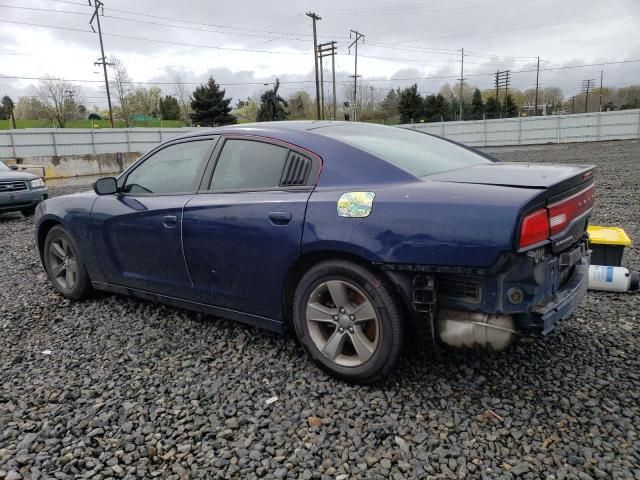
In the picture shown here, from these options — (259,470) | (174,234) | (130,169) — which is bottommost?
(259,470)

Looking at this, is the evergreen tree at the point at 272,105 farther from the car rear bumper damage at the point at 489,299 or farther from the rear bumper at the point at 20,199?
the car rear bumper damage at the point at 489,299

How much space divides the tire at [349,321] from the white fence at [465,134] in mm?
24689

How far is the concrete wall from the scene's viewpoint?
2083 centimetres

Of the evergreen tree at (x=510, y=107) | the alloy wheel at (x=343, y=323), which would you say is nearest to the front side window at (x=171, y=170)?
the alloy wheel at (x=343, y=323)

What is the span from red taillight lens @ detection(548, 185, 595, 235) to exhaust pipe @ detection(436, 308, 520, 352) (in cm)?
52

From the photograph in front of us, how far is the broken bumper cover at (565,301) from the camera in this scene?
7.90 feet

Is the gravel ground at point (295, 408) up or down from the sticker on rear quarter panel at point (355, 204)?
down

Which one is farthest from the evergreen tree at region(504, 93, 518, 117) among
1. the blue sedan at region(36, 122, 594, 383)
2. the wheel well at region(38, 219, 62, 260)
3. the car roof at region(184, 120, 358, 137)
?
the blue sedan at region(36, 122, 594, 383)

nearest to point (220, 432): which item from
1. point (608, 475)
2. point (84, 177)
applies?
point (608, 475)

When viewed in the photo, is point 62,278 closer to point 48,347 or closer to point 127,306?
point 127,306

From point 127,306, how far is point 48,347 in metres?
0.82

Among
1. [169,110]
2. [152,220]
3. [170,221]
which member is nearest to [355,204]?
[170,221]

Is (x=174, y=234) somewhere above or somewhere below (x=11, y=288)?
above

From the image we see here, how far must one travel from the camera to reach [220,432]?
8.11ft
